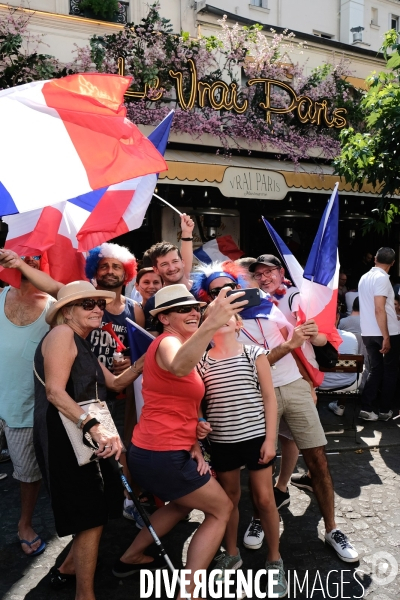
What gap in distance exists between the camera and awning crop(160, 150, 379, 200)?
743 cm

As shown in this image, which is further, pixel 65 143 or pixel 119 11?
pixel 119 11

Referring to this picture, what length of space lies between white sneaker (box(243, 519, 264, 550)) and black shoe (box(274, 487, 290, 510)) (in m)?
0.42

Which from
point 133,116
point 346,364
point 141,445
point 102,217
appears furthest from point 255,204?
point 141,445

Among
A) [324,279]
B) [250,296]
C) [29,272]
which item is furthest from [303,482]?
[29,272]

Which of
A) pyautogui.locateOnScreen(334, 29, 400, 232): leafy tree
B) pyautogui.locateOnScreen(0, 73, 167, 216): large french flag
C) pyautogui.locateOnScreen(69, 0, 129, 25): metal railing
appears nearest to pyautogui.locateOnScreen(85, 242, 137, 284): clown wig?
pyautogui.locateOnScreen(0, 73, 167, 216): large french flag

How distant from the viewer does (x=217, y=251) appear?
7.92 meters

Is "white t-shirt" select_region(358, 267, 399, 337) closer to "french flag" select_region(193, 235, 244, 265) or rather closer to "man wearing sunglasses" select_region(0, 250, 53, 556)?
"french flag" select_region(193, 235, 244, 265)

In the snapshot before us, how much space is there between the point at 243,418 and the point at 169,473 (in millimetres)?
538

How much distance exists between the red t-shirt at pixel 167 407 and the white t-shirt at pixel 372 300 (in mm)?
3852

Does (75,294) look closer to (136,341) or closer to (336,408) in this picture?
(136,341)

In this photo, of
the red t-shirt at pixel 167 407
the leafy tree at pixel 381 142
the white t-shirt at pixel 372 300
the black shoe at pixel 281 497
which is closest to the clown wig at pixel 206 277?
the red t-shirt at pixel 167 407

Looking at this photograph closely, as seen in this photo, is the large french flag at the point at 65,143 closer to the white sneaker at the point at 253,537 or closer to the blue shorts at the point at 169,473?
the blue shorts at the point at 169,473

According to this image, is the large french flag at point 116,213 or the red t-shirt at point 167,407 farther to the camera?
the large french flag at point 116,213

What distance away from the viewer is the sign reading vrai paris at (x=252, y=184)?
7.86m
